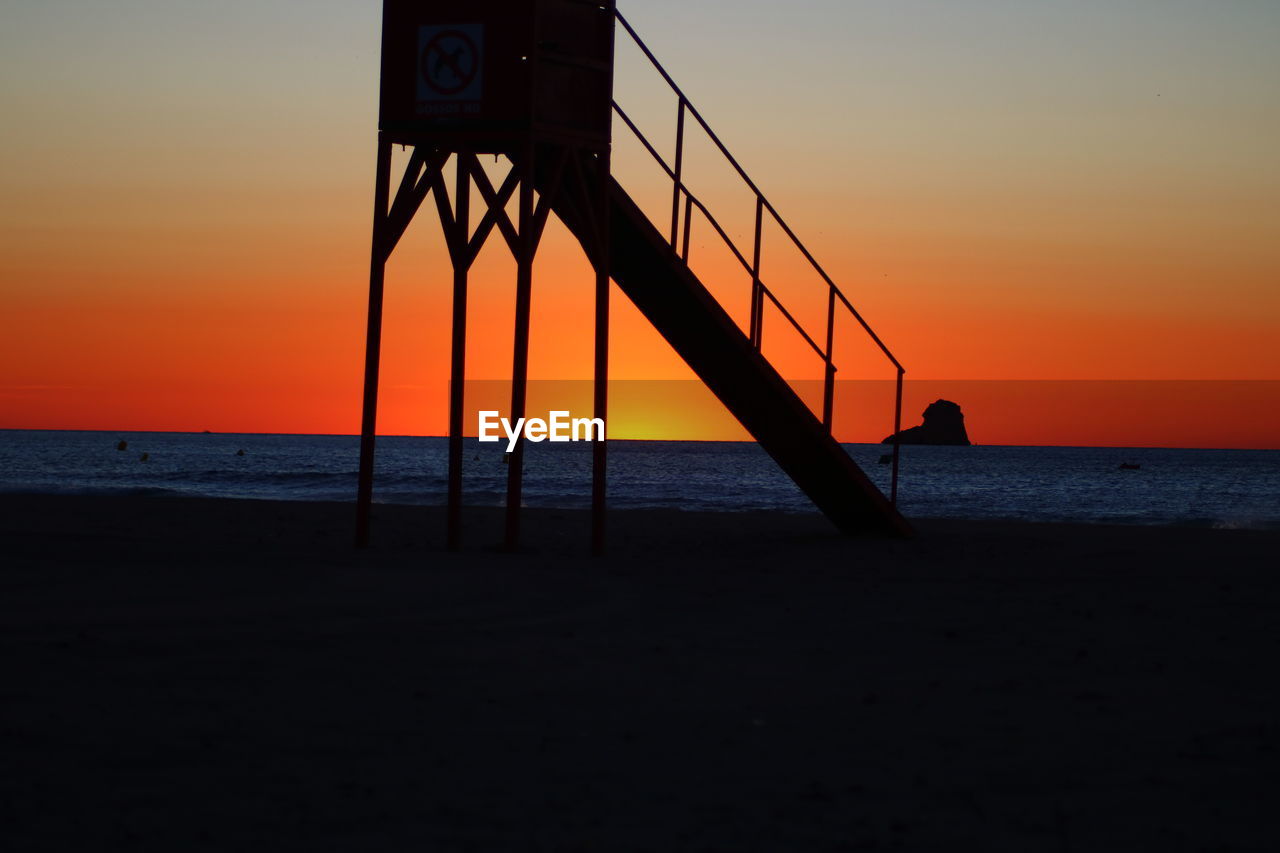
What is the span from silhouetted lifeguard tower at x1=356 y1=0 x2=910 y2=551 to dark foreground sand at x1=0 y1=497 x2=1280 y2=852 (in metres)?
2.39

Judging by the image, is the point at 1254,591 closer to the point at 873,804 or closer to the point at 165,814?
the point at 873,804

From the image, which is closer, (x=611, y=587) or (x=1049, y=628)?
(x=1049, y=628)

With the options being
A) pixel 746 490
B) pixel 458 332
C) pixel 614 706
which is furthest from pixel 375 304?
pixel 746 490

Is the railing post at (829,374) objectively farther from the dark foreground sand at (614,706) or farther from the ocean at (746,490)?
the ocean at (746,490)

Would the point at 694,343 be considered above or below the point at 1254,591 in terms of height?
above

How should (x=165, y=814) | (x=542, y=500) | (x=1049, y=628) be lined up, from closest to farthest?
1. (x=165, y=814)
2. (x=1049, y=628)
3. (x=542, y=500)

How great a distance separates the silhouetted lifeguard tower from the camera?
562 inches

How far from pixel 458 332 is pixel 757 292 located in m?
3.67

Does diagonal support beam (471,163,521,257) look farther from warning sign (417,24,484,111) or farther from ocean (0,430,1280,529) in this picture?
ocean (0,430,1280,529)

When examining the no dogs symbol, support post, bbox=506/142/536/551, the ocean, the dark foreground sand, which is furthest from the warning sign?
the ocean

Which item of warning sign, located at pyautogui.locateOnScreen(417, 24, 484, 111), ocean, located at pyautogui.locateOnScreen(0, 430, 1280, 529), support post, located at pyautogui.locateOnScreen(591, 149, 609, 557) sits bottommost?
ocean, located at pyautogui.locateOnScreen(0, 430, 1280, 529)

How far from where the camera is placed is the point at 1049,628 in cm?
1004

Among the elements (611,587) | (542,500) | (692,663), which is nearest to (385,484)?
(542,500)

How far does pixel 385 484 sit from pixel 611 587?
4126 centimetres
